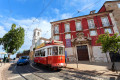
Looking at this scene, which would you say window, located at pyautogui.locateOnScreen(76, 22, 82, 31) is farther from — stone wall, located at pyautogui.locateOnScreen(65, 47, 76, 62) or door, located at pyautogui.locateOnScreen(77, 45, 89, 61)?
stone wall, located at pyautogui.locateOnScreen(65, 47, 76, 62)

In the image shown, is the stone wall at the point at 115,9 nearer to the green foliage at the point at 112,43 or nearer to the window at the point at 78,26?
the window at the point at 78,26

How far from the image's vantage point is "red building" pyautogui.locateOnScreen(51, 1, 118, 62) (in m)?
12.9

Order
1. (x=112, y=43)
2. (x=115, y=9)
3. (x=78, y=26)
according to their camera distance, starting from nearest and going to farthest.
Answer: (x=112, y=43), (x=115, y=9), (x=78, y=26)

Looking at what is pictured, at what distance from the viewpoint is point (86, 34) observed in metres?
14.1

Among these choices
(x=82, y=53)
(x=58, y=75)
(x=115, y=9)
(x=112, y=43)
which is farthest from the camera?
(x=115, y=9)

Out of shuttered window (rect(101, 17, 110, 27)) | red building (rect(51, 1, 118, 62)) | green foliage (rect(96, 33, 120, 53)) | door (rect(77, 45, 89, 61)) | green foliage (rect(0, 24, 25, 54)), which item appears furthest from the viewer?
green foliage (rect(0, 24, 25, 54))

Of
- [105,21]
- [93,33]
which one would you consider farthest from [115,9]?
[93,33]

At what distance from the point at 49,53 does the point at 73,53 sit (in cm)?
814

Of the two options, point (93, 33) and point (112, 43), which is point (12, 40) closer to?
point (93, 33)

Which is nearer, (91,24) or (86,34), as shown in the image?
(86,34)

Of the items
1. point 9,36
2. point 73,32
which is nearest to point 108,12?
point 73,32

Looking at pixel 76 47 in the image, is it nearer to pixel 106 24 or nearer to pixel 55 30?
pixel 55 30

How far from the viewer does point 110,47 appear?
20.8ft

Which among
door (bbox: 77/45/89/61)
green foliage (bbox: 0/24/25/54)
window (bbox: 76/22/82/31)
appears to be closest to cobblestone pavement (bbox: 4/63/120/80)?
door (bbox: 77/45/89/61)
